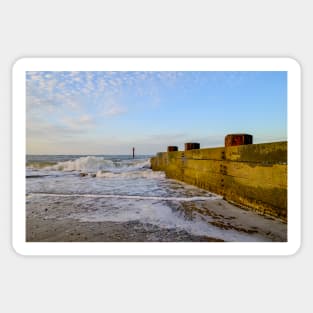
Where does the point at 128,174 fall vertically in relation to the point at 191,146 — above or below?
below

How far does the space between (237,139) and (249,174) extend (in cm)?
49

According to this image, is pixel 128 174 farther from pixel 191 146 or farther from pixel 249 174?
pixel 249 174

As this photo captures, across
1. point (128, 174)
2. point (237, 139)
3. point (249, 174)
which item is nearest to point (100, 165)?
point (128, 174)

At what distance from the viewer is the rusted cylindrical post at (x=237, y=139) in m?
2.46

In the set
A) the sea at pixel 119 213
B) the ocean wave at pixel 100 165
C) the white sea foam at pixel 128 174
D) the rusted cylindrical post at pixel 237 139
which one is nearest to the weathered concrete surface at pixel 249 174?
the rusted cylindrical post at pixel 237 139

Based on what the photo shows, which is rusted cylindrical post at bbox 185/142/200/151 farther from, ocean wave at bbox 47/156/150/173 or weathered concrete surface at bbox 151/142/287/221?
ocean wave at bbox 47/156/150/173

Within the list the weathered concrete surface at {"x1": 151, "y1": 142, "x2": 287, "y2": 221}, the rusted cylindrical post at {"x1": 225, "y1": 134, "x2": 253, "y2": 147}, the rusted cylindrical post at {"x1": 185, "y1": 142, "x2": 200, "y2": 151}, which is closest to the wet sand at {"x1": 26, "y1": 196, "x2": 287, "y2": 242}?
the weathered concrete surface at {"x1": 151, "y1": 142, "x2": 287, "y2": 221}

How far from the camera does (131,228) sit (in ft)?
6.55

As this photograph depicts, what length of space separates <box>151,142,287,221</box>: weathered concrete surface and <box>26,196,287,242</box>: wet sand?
6.2 inches

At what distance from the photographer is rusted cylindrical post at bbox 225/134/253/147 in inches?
96.8

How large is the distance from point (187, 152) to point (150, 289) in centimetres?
260

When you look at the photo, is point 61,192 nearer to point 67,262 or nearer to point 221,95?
point 67,262
